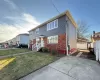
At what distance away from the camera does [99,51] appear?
6285 millimetres

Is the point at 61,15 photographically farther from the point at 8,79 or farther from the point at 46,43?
the point at 8,79

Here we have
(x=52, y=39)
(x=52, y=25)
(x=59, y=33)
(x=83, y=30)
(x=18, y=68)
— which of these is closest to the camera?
(x=18, y=68)

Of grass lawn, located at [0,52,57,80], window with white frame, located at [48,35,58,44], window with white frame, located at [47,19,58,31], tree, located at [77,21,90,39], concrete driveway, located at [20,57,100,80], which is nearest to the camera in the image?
concrete driveway, located at [20,57,100,80]

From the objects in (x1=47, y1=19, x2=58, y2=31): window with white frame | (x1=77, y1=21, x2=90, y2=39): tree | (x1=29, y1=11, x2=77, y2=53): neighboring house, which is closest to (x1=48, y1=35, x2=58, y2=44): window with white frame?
(x1=29, y1=11, x2=77, y2=53): neighboring house

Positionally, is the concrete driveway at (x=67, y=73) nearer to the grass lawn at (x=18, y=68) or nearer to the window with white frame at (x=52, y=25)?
the grass lawn at (x=18, y=68)

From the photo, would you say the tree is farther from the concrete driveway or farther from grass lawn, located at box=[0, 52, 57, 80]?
grass lawn, located at box=[0, 52, 57, 80]

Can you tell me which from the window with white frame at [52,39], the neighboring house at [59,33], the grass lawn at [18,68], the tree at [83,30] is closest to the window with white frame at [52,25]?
the neighboring house at [59,33]

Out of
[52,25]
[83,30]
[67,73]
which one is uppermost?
→ [83,30]

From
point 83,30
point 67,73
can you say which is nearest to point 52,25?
point 67,73

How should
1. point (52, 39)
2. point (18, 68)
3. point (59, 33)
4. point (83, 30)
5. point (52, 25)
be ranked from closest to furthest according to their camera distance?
point (18, 68), point (59, 33), point (52, 39), point (52, 25), point (83, 30)

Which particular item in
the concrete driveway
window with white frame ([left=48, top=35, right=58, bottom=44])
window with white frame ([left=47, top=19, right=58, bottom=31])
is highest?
window with white frame ([left=47, top=19, right=58, bottom=31])

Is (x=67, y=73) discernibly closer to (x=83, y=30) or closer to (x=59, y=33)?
(x=59, y=33)

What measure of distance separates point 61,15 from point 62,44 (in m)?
4.74

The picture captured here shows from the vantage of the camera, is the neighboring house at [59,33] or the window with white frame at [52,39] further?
the window with white frame at [52,39]
